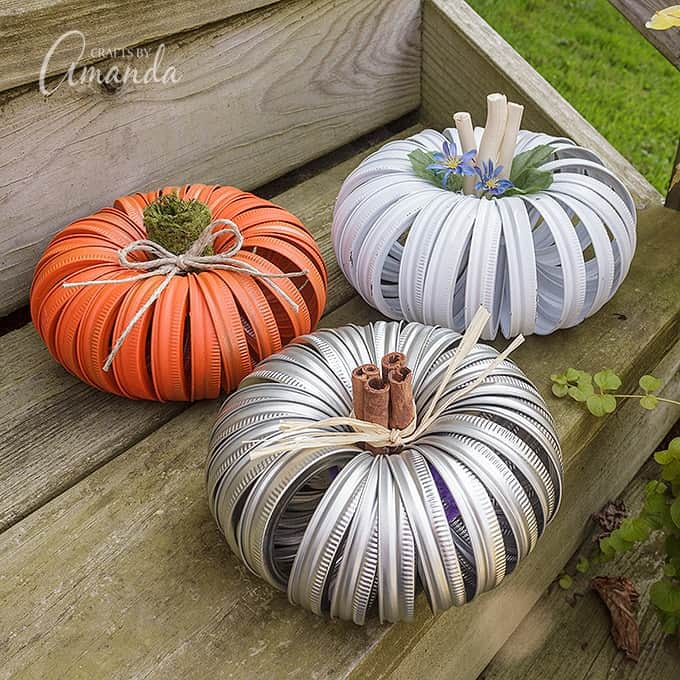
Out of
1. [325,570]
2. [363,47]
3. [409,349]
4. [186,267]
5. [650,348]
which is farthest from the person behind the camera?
[363,47]

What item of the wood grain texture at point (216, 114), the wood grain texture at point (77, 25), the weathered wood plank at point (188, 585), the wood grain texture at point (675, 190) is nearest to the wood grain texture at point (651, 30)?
the wood grain texture at point (675, 190)

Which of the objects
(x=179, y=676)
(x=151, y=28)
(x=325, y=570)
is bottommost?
(x=179, y=676)

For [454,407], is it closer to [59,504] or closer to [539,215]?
[539,215]

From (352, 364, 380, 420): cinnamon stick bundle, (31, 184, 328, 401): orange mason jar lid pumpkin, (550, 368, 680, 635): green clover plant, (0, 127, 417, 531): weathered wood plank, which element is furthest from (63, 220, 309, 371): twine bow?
(550, 368, 680, 635): green clover plant

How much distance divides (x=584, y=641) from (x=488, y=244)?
29.4 inches

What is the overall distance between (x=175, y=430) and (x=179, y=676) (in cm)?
37

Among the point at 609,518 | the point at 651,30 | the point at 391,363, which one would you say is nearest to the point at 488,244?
the point at 391,363

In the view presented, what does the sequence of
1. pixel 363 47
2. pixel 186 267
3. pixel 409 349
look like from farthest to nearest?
1. pixel 363 47
2. pixel 186 267
3. pixel 409 349

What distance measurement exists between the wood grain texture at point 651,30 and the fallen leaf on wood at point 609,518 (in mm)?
759

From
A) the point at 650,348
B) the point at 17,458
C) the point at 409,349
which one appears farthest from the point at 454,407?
the point at 17,458

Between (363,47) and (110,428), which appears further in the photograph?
(363,47)

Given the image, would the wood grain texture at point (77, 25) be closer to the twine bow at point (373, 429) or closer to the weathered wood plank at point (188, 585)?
the weathered wood plank at point (188, 585)

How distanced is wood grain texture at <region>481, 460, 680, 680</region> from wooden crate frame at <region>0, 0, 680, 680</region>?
0.17 ft

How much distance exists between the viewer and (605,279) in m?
1.15
